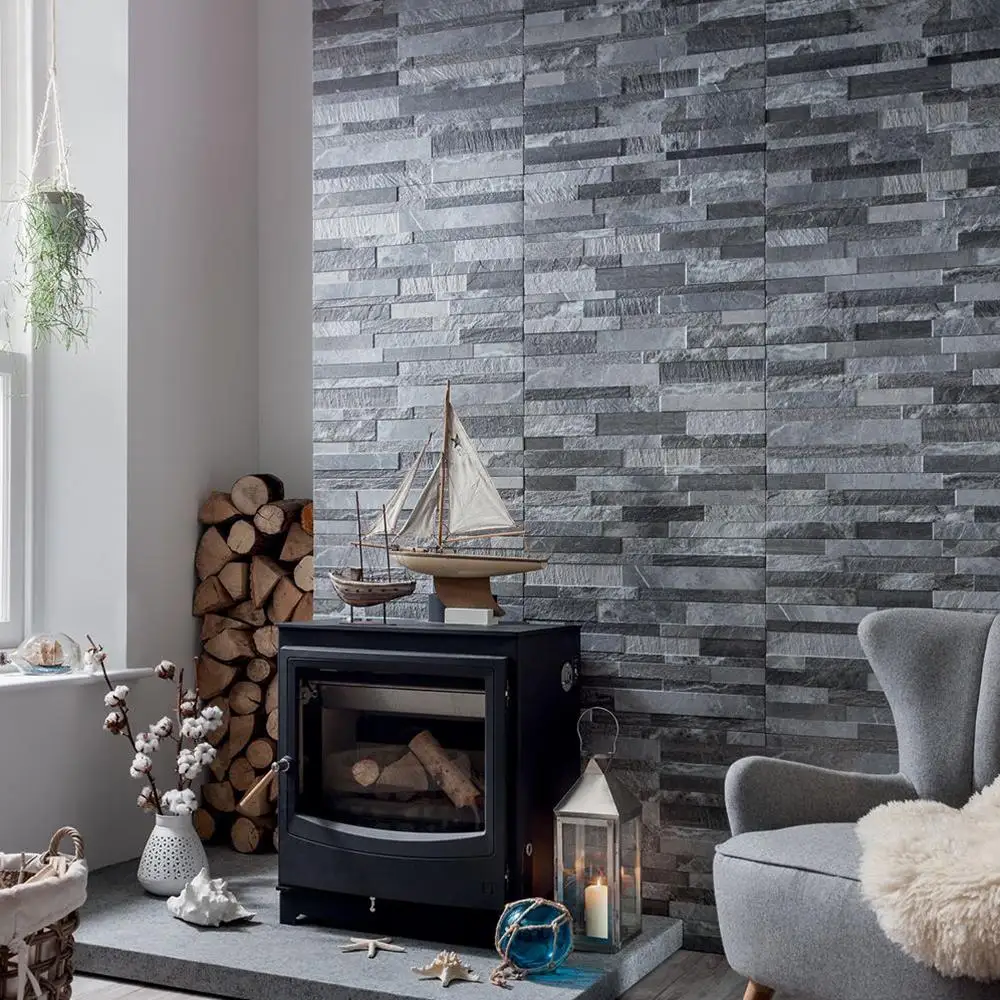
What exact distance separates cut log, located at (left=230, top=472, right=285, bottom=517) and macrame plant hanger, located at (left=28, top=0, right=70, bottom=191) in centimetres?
99

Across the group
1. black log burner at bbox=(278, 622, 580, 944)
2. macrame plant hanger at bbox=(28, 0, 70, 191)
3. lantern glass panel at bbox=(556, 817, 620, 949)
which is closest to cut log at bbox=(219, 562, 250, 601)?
black log burner at bbox=(278, 622, 580, 944)

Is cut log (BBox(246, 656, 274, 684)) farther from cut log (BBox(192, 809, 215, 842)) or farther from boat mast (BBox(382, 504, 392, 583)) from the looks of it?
boat mast (BBox(382, 504, 392, 583))

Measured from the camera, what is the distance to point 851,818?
2.68 metres

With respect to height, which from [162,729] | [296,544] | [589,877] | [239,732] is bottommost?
[589,877]

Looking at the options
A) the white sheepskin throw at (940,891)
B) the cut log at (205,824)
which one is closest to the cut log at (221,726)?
the cut log at (205,824)

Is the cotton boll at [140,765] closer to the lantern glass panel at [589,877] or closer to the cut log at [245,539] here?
the cut log at [245,539]

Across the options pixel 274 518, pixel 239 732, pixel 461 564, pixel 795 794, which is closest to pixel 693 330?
pixel 461 564

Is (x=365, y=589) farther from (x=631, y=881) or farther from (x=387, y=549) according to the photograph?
(x=631, y=881)

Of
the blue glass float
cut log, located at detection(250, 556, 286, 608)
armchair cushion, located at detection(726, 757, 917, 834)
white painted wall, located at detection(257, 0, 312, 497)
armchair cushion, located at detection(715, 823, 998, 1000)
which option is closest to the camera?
armchair cushion, located at detection(715, 823, 998, 1000)

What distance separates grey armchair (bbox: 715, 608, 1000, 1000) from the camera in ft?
7.45

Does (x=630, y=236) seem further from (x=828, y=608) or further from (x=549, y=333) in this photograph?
(x=828, y=608)

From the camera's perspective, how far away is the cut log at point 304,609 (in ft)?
12.8

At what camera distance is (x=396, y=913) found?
304cm

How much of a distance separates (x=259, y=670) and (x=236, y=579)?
28 centimetres
